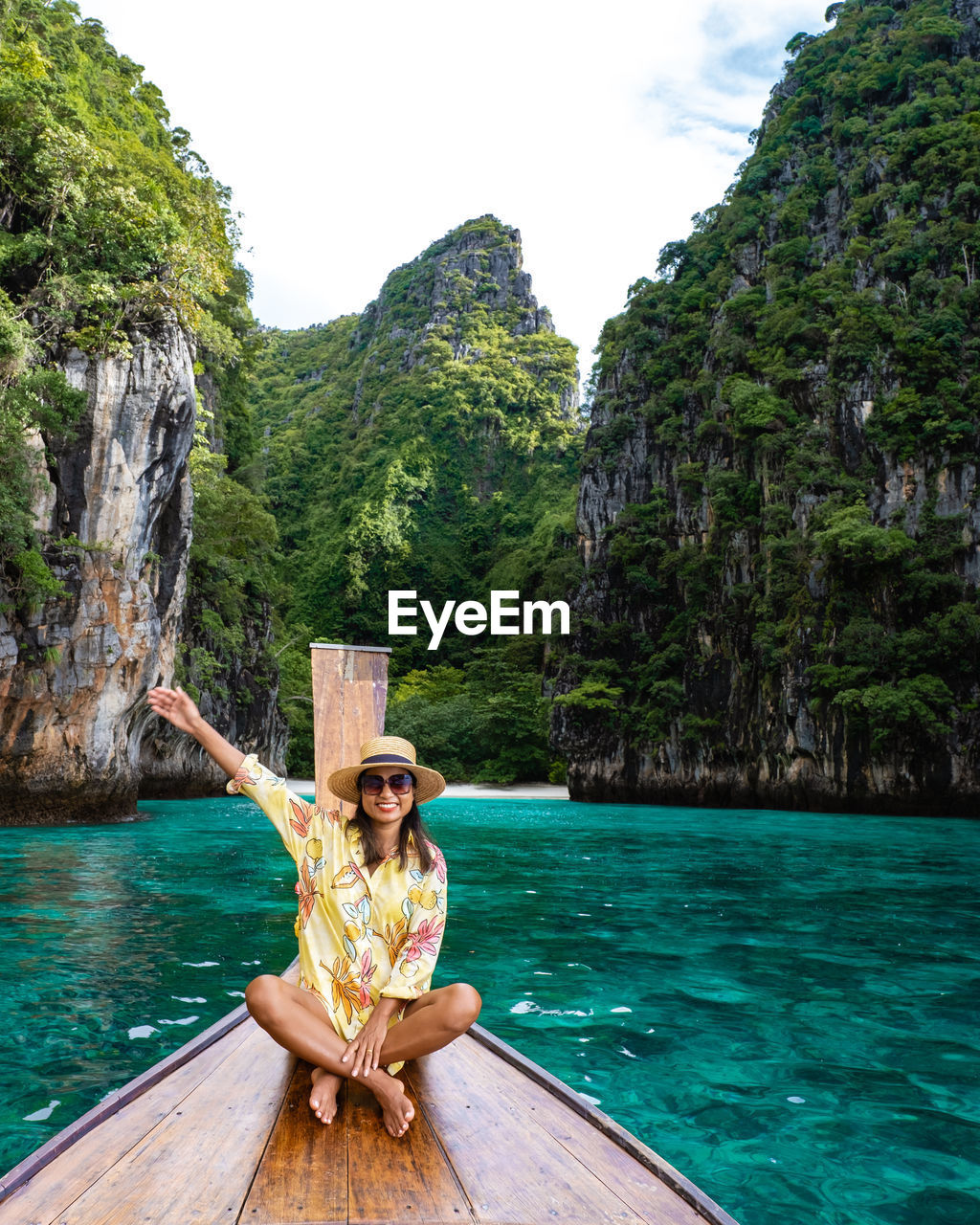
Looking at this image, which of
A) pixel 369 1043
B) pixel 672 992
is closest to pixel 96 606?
pixel 672 992

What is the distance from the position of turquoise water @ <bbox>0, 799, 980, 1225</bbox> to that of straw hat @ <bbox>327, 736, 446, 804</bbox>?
5.95 feet

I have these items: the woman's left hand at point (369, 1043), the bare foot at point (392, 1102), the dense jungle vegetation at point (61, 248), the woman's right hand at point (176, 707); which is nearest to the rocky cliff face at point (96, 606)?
the dense jungle vegetation at point (61, 248)

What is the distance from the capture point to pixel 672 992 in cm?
604

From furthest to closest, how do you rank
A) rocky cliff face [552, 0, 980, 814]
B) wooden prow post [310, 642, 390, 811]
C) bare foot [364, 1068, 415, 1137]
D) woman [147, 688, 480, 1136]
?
1. rocky cliff face [552, 0, 980, 814]
2. wooden prow post [310, 642, 390, 811]
3. woman [147, 688, 480, 1136]
4. bare foot [364, 1068, 415, 1137]

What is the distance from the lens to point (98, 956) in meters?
6.68

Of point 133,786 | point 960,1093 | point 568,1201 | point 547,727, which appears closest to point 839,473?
point 547,727

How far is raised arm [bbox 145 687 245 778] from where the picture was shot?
10.1 feet

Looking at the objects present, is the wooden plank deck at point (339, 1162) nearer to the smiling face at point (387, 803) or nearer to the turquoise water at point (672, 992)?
the smiling face at point (387, 803)

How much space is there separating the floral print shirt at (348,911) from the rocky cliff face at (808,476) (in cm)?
2279

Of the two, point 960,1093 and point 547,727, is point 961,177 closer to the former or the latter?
point 547,727

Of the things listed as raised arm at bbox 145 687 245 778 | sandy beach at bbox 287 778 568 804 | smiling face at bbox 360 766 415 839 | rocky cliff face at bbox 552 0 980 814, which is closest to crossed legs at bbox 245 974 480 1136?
smiling face at bbox 360 766 415 839

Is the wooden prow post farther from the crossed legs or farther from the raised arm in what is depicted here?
the crossed legs

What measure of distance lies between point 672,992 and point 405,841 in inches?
146

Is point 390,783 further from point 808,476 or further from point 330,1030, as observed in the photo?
Answer: point 808,476
